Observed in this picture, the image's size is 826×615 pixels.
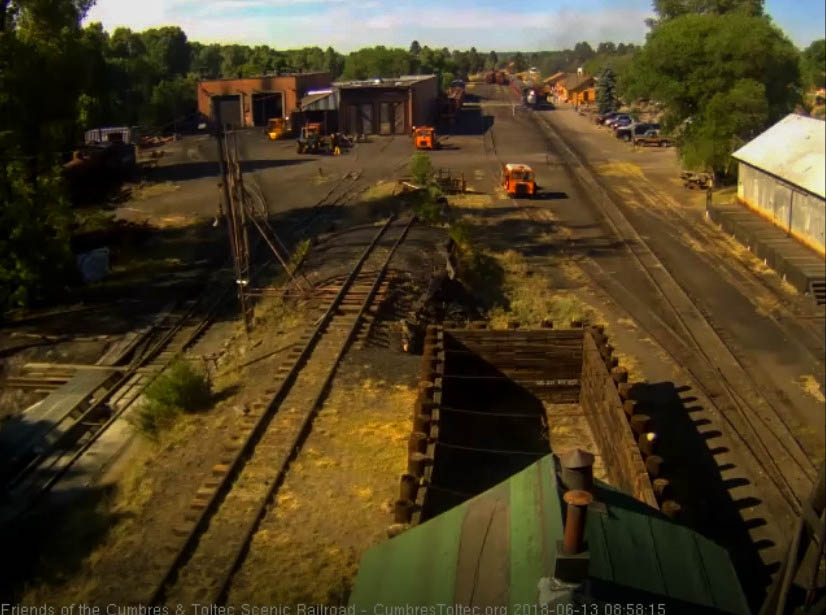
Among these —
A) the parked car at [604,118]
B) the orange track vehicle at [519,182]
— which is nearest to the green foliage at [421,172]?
the orange track vehicle at [519,182]

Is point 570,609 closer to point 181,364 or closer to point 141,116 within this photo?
point 181,364

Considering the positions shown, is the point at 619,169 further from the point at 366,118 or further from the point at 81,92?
the point at 81,92

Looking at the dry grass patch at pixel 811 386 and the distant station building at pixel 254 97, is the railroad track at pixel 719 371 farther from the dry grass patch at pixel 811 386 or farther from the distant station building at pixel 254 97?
the distant station building at pixel 254 97

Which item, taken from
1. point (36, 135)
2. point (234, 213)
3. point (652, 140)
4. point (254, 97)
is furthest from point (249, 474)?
point (254, 97)

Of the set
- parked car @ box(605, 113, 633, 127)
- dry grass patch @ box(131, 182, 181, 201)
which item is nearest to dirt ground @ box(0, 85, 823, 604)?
dry grass patch @ box(131, 182, 181, 201)

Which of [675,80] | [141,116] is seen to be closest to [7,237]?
[675,80]

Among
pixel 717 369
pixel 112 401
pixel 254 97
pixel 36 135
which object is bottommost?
pixel 112 401

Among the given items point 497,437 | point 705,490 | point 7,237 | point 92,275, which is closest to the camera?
point 705,490

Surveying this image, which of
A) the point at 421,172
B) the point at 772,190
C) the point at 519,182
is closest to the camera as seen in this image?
the point at 772,190
